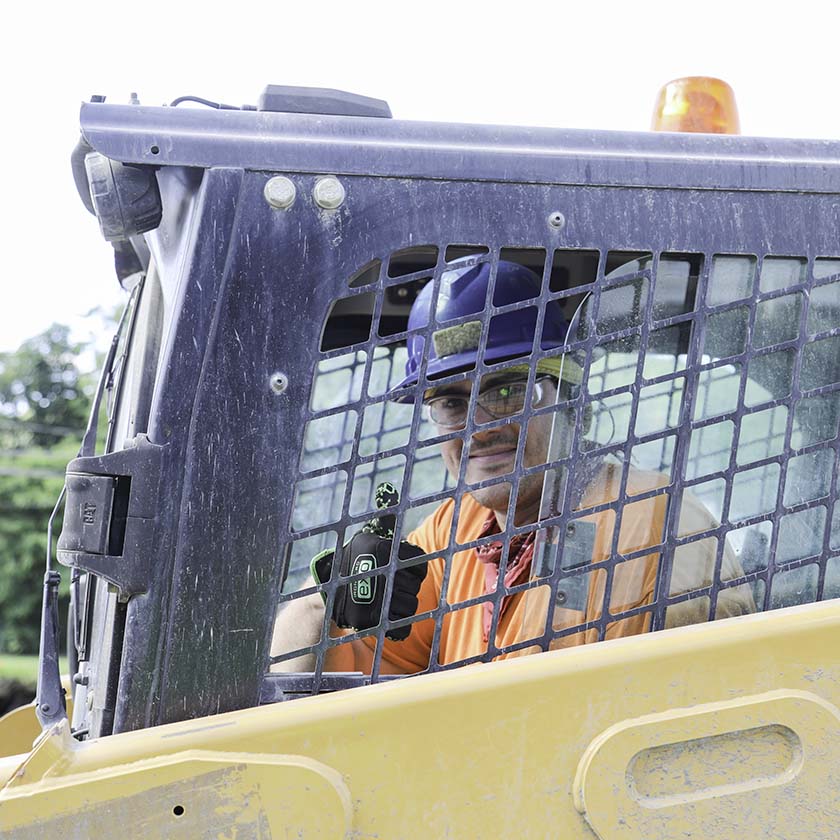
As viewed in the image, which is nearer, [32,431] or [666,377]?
[666,377]

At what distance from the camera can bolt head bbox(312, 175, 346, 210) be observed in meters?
1.50

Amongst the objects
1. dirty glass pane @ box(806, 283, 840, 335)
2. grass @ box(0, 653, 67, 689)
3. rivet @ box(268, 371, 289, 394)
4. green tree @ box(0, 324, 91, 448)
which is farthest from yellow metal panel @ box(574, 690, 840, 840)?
green tree @ box(0, 324, 91, 448)

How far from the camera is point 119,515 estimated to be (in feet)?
4.78

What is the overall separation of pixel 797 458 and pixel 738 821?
516 mm

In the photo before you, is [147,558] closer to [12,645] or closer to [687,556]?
Result: [687,556]

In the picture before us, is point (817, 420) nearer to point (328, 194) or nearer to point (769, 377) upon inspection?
point (769, 377)

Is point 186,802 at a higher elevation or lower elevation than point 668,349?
lower

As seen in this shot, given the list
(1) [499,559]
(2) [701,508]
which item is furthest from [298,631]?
(2) [701,508]

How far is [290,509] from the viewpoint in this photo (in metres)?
1.47

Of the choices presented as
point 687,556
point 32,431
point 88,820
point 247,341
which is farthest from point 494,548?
point 32,431

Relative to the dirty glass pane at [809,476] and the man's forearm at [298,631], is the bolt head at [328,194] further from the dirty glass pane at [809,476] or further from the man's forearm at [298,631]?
the dirty glass pane at [809,476]

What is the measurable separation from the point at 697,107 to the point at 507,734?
1.16 m

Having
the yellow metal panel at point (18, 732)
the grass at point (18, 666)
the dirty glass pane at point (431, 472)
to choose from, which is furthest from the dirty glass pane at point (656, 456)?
the grass at point (18, 666)

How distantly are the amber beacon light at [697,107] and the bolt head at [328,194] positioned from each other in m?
0.70
